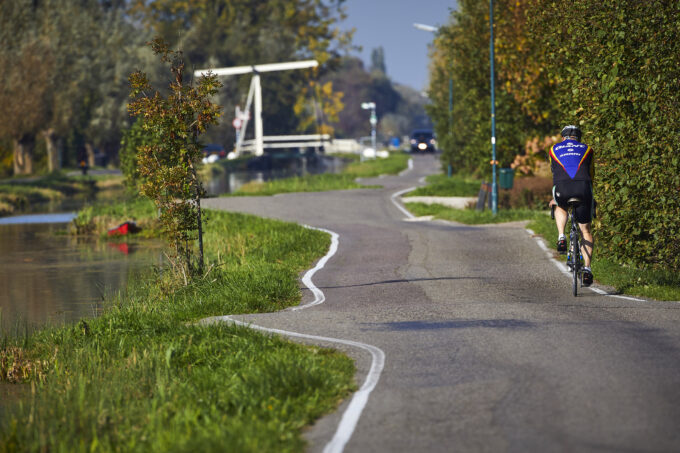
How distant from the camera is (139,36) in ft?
269

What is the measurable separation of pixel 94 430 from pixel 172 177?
7834 mm

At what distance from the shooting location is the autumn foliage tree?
14.9 meters

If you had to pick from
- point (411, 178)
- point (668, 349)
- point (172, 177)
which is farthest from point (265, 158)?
point (668, 349)

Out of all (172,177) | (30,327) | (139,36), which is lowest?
(30,327)

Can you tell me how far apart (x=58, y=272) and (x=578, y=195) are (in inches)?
487

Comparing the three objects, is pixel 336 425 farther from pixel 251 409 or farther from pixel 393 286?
pixel 393 286

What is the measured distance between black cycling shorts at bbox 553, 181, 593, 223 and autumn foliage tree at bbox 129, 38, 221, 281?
205 inches

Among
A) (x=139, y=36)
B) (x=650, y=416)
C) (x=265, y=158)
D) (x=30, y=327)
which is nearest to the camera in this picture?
(x=650, y=416)

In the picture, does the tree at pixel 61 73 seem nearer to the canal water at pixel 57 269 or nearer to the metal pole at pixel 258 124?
the metal pole at pixel 258 124

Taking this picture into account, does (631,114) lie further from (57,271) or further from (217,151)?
(217,151)

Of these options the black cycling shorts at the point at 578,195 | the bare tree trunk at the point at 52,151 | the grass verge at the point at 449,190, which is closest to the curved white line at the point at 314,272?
the black cycling shorts at the point at 578,195

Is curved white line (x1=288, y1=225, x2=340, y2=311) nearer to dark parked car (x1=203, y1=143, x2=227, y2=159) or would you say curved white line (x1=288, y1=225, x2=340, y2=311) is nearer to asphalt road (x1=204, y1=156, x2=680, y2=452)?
asphalt road (x1=204, y1=156, x2=680, y2=452)

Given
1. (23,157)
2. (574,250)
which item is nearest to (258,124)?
(23,157)

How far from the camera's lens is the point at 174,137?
49.3 ft
